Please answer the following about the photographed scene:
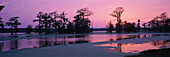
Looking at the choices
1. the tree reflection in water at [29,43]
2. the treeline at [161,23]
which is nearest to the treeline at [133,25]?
the treeline at [161,23]

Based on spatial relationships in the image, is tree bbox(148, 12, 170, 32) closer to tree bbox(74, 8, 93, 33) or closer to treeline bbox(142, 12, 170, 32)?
treeline bbox(142, 12, 170, 32)

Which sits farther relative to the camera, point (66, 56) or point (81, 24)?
point (81, 24)

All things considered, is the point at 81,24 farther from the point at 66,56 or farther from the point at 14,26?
the point at 66,56

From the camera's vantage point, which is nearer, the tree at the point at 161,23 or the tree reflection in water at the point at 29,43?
the tree reflection in water at the point at 29,43

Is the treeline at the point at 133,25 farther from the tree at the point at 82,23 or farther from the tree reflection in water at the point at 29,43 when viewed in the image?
the tree reflection in water at the point at 29,43

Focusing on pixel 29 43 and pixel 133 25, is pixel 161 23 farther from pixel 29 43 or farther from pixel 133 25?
pixel 29 43

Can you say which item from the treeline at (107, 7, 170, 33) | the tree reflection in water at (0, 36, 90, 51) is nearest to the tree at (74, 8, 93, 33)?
the treeline at (107, 7, 170, 33)

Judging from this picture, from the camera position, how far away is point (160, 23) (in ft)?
272

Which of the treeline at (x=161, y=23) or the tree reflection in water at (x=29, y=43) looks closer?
the tree reflection in water at (x=29, y=43)

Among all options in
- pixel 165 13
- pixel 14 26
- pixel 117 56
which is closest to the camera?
pixel 117 56

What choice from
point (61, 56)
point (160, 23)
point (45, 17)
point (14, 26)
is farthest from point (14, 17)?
point (160, 23)

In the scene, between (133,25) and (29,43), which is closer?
(29,43)

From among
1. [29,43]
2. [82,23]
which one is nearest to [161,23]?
[82,23]

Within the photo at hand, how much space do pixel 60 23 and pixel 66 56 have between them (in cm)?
6476
